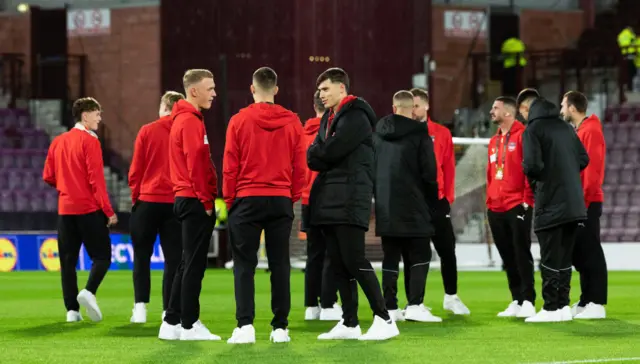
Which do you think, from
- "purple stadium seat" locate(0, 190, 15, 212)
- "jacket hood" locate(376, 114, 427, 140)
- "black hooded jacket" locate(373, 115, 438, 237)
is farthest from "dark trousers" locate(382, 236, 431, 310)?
"purple stadium seat" locate(0, 190, 15, 212)

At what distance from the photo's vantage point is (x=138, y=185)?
1067cm

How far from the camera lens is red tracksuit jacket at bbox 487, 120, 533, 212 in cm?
1139

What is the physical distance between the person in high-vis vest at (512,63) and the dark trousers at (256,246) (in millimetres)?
20611

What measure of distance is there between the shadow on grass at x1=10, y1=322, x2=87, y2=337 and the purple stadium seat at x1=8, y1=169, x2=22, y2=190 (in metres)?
16.8

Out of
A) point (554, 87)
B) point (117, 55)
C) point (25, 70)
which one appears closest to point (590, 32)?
point (554, 87)

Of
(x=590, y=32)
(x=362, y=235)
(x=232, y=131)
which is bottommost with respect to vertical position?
(x=362, y=235)

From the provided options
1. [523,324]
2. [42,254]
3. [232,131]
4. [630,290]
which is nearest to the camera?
[232,131]

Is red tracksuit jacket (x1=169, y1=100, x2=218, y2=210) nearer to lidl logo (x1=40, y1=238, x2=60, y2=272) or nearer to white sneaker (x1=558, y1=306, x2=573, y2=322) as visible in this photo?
white sneaker (x1=558, y1=306, x2=573, y2=322)

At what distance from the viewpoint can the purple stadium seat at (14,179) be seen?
27422mm

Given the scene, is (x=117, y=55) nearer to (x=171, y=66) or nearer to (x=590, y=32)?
(x=171, y=66)

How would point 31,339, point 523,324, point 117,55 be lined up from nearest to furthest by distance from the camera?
point 31,339 < point 523,324 < point 117,55

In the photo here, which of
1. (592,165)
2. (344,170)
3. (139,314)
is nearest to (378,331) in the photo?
(344,170)

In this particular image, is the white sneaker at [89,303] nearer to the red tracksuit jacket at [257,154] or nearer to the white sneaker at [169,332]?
the white sneaker at [169,332]

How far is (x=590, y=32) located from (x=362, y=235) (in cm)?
2160
